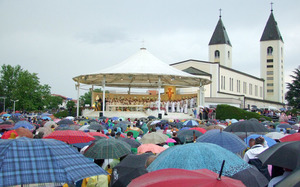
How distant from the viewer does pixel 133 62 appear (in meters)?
41.1

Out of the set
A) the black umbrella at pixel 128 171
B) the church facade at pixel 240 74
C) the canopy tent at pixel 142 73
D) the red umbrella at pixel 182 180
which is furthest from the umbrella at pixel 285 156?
the church facade at pixel 240 74

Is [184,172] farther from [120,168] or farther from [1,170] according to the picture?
[120,168]

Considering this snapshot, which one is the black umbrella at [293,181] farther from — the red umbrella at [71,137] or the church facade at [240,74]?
the church facade at [240,74]

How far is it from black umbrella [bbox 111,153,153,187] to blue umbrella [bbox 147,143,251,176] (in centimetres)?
90

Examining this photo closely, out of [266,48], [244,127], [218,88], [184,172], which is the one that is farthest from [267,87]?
[184,172]

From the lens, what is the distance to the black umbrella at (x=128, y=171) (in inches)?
229

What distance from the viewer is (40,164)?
4.16 metres

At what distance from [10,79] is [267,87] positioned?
53.0 m

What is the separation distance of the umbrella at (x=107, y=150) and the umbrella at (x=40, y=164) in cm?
235

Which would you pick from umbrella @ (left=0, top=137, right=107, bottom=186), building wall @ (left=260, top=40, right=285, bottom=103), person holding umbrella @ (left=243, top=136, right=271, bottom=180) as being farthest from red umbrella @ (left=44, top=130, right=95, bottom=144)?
building wall @ (left=260, top=40, right=285, bottom=103)

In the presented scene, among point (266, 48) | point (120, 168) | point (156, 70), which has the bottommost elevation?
point (120, 168)

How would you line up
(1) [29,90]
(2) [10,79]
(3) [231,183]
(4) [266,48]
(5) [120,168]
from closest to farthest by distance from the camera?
1. (3) [231,183]
2. (5) [120,168]
3. (1) [29,90]
4. (2) [10,79]
5. (4) [266,48]

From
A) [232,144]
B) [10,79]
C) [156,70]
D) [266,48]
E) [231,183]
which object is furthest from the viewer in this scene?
[266,48]

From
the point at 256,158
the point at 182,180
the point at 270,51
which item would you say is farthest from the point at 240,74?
the point at 182,180
